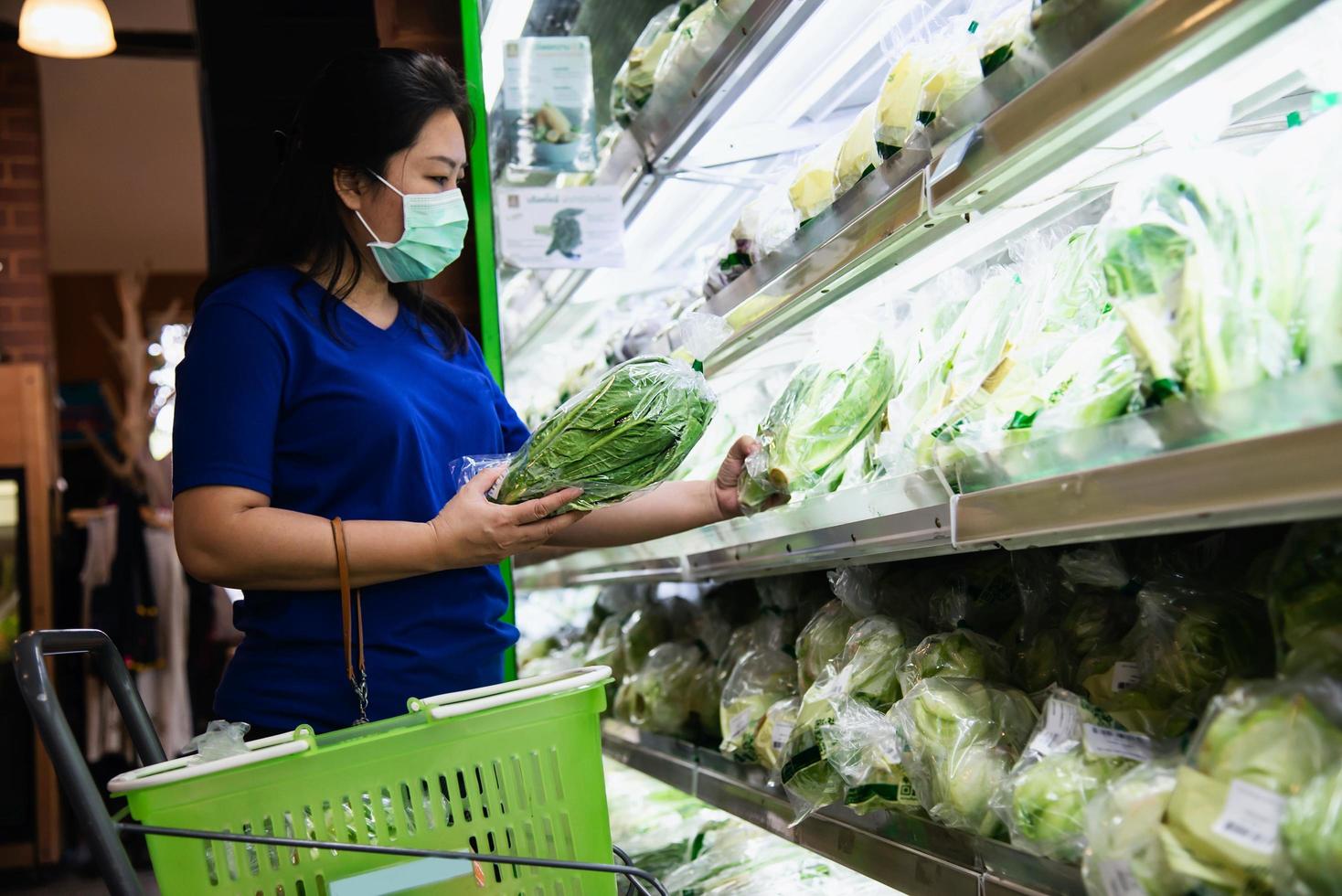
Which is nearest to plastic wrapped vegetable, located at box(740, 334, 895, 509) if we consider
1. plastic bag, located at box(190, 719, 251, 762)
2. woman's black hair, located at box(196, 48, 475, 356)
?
woman's black hair, located at box(196, 48, 475, 356)

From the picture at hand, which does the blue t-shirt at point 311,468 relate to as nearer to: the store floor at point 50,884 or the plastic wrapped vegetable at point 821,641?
the plastic wrapped vegetable at point 821,641

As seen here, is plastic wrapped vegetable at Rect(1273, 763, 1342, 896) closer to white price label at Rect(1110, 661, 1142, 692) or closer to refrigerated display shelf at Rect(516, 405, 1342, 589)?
refrigerated display shelf at Rect(516, 405, 1342, 589)

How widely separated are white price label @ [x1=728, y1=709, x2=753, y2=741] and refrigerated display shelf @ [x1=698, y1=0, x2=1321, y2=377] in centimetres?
73

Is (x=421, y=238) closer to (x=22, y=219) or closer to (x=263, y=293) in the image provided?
(x=263, y=293)

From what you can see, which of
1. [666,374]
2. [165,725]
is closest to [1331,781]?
[666,374]

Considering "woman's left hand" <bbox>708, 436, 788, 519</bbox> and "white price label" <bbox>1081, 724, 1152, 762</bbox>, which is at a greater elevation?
"woman's left hand" <bbox>708, 436, 788, 519</bbox>

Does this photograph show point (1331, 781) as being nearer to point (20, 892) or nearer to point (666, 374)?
point (666, 374)

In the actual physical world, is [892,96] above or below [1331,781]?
above

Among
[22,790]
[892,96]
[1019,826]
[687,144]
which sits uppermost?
[687,144]

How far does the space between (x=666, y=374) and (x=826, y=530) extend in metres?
0.32

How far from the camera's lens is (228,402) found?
1.70 meters

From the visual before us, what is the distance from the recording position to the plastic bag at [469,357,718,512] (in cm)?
171

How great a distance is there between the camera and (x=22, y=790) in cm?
668

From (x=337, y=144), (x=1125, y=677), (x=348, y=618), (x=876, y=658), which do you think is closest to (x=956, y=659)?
(x=876, y=658)
